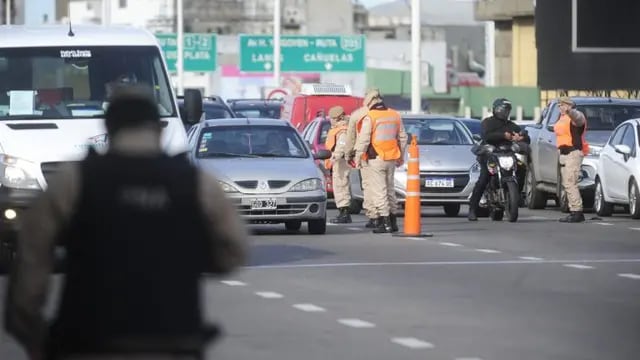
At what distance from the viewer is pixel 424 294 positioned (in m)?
15.1

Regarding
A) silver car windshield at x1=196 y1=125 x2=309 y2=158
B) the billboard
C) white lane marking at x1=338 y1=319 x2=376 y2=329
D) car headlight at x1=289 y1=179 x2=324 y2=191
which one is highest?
the billboard

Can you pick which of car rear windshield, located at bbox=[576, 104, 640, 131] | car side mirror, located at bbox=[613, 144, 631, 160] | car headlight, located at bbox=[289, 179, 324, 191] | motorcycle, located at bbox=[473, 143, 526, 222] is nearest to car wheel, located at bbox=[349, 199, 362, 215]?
motorcycle, located at bbox=[473, 143, 526, 222]

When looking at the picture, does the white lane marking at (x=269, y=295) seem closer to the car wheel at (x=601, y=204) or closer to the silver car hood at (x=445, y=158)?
the silver car hood at (x=445, y=158)

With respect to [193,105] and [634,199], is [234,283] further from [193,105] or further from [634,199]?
[634,199]

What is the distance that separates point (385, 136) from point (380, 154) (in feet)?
0.86

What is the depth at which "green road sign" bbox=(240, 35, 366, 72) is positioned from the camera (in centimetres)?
6675

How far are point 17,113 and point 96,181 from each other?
1223cm

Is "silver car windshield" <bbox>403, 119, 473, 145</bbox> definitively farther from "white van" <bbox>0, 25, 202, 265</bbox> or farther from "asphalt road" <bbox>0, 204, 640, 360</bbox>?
"white van" <bbox>0, 25, 202, 265</bbox>

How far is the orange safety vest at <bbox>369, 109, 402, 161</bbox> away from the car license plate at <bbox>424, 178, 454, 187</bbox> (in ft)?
12.3

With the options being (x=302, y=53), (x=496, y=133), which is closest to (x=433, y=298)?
(x=496, y=133)

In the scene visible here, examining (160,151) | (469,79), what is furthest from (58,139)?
(469,79)

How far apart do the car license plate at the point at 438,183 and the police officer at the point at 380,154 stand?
145 inches

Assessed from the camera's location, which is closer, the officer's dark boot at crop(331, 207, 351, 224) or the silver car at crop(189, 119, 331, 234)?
the silver car at crop(189, 119, 331, 234)

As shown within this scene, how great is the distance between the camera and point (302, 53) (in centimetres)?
6706
